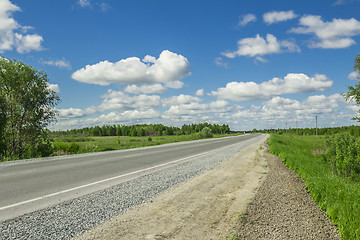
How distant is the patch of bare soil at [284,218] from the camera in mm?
3727

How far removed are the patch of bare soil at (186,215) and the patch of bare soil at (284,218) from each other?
0.27 m

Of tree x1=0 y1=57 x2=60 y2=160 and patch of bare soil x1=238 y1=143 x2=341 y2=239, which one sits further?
tree x1=0 y1=57 x2=60 y2=160

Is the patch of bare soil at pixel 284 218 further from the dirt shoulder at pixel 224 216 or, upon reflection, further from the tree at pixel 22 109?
the tree at pixel 22 109

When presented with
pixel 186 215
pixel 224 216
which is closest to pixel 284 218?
pixel 224 216

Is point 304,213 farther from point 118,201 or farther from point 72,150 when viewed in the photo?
point 72,150

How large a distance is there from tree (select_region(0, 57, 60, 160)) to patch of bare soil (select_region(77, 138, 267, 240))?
13.2 m

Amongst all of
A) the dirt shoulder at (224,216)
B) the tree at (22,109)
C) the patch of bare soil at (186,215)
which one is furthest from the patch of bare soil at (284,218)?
the tree at (22,109)

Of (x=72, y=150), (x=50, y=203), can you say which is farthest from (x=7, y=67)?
(x=50, y=203)

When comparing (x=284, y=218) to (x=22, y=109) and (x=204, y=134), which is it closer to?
(x=22, y=109)

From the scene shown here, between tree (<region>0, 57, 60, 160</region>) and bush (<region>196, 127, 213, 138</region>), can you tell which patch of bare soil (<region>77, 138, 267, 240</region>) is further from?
bush (<region>196, 127, 213, 138</region>)

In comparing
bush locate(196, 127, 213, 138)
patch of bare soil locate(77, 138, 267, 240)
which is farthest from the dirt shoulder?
bush locate(196, 127, 213, 138)

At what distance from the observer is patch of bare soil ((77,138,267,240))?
12.2 ft

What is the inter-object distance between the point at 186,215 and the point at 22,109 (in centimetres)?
1562

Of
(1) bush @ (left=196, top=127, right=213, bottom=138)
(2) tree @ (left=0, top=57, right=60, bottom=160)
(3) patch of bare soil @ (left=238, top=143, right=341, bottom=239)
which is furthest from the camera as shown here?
(1) bush @ (left=196, top=127, right=213, bottom=138)
